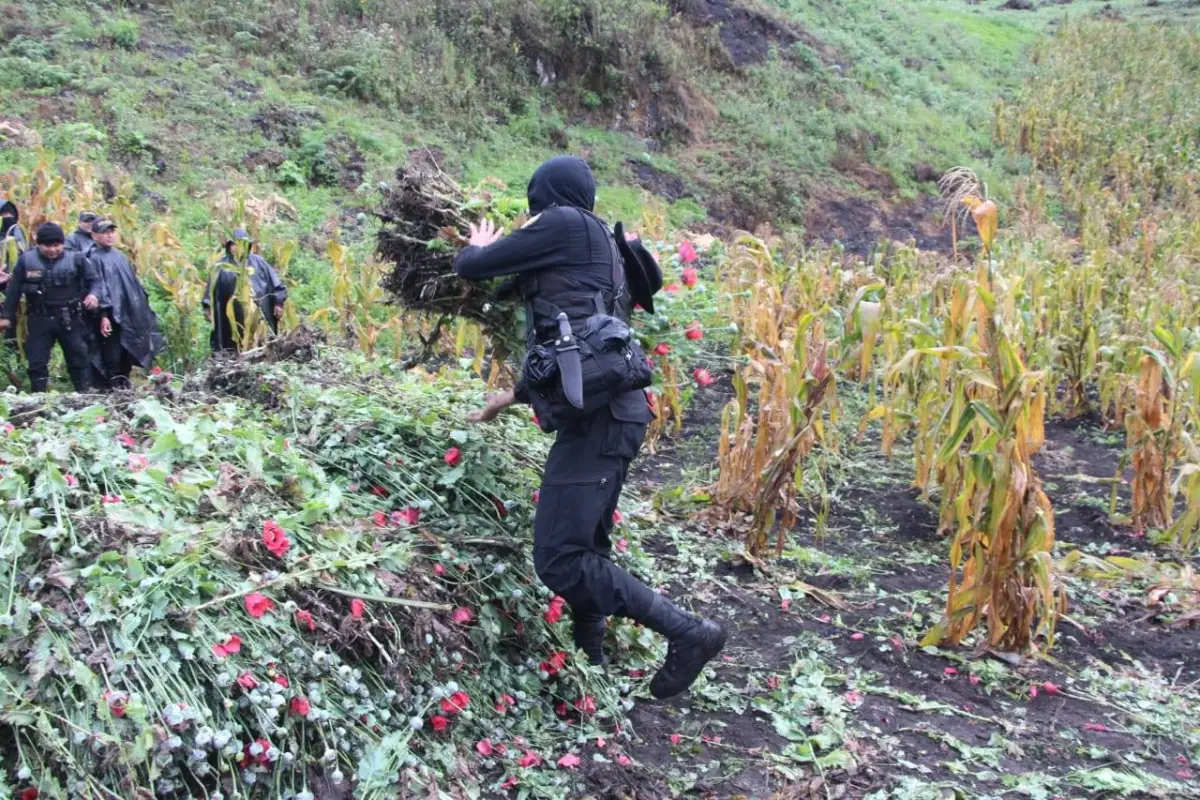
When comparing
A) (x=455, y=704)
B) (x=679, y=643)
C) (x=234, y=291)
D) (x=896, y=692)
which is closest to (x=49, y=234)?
(x=234, y=291)

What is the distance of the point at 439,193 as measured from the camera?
4129 millimetres

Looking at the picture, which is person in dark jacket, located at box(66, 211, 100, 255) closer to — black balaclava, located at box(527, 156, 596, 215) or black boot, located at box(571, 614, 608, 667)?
black balaclava, located at box(527, 156, 596, 215)

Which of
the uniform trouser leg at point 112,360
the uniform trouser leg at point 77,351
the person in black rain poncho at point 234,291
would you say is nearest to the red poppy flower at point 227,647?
the uniform trouser leg at point 77,351

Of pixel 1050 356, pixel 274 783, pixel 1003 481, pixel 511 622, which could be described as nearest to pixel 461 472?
pixel 511 622

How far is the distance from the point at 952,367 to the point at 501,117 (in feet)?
45.4

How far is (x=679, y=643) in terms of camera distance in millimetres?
3648

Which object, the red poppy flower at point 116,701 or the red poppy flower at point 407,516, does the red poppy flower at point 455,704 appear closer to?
the red poppy flower at point 407,516

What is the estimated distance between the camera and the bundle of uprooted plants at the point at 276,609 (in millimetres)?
2549

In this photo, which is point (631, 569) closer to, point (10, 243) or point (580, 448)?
point (580, 448)

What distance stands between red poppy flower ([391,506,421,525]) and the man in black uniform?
490 centimetres

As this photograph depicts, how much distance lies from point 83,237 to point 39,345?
944 millimetres

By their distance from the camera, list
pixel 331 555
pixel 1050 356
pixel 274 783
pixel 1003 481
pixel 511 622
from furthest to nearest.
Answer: pixel 1050 356
pixel 1003 481
pixel 511 622
pixel 331 555
pixel 274 783

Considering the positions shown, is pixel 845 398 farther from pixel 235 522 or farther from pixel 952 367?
pixel 235 522

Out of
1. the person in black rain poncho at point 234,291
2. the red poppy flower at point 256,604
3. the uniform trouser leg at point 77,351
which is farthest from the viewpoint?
the person in black rain poncho at point 234,291
